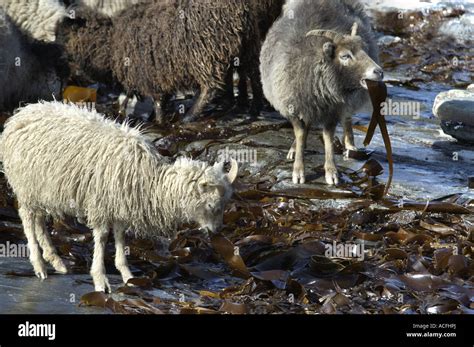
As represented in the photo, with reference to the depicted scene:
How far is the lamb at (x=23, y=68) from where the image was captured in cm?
1257

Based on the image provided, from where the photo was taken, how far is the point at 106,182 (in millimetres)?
8398

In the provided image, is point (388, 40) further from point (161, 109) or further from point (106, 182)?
point (106, 182)

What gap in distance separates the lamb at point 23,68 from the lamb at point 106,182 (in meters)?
3.99

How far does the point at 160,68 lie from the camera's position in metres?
12.4

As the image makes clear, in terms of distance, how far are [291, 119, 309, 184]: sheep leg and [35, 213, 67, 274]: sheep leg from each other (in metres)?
2.97

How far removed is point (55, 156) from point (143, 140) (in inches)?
27.7

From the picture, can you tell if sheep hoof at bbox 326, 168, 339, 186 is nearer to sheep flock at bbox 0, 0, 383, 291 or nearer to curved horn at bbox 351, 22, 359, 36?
sheep flock at bbox 0, 0, 383, 291

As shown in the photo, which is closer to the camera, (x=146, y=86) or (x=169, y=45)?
(x=169, y=45)

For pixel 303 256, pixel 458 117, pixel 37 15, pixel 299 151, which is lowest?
pixel 303 256

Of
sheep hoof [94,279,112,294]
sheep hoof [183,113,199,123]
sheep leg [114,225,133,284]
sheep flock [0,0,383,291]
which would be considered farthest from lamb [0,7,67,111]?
sheep hoof [94,279,112,294]

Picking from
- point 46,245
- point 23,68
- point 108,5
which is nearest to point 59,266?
point 46,245

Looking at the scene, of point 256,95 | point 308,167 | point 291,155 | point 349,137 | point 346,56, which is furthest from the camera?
point 256,95

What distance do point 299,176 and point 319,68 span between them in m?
1.10

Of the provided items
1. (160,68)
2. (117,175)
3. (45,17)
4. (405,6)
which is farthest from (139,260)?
(405,6)
